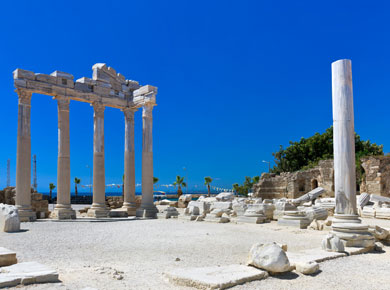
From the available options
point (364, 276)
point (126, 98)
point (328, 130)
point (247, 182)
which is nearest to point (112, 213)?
point (126, 98)

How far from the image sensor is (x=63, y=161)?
17797mm

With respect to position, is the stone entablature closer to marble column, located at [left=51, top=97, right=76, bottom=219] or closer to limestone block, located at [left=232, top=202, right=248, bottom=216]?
marble column, located at [left=51, top=97, right=76, bottom=219]

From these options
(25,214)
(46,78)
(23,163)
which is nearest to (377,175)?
(46,78)

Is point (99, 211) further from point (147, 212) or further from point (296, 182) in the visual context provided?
point (296, 182)

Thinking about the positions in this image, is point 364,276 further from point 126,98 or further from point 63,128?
point 126,98

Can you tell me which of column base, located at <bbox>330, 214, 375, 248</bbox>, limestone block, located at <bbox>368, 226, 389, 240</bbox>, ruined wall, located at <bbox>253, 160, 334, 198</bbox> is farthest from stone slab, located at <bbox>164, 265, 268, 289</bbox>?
ruined wall, located at <bbox>253, 160, 334, 198</bbox>

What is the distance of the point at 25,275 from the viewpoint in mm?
5160

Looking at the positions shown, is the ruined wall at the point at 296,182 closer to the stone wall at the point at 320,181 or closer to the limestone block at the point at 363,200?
the stone wall at the point at 320,181

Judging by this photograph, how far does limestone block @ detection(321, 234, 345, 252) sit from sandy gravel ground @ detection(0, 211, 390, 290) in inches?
13.4

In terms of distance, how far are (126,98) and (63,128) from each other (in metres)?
4.54

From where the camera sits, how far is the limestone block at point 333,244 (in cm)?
771

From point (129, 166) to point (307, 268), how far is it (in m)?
16.1

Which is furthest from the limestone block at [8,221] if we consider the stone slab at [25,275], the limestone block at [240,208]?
the limestone block at [240,208]

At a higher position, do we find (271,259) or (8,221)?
(271,259)
